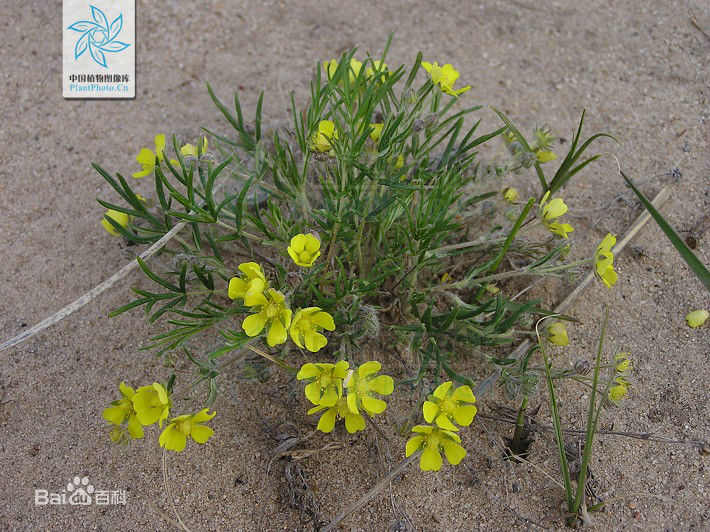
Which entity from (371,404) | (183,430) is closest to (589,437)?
(371,404)

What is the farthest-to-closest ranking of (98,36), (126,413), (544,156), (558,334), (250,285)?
1. (98,36)
2. (544,156)
3. (558,334)
4. (126,413)
5. (250,285)

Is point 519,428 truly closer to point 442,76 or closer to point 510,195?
point 510,195

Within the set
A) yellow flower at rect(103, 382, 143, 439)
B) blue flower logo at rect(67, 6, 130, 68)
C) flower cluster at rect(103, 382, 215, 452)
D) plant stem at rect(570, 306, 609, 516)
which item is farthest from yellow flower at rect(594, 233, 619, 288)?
blue flower logo at rect(67, 6, 130, 68)

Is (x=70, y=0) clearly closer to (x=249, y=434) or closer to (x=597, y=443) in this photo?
(x=249, y=434)

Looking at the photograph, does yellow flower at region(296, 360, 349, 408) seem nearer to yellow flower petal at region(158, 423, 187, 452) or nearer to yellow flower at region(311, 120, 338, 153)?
yellow flower petal at region(158, 423, 187, 452)

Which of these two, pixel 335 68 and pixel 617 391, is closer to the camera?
pixel 617 391

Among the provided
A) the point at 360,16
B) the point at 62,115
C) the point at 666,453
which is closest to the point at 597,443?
the point at 666,453

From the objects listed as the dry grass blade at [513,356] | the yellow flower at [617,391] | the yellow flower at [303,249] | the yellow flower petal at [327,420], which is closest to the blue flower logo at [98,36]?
the yellow flower at [303,249]
